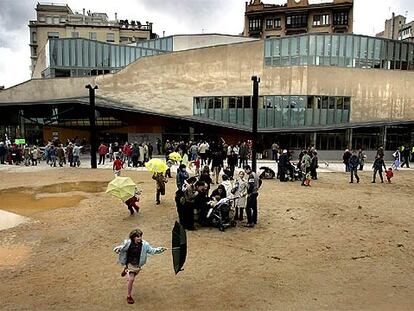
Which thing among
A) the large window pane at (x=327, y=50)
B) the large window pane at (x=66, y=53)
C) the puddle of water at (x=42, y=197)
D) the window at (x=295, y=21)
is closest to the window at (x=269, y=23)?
the window at (x=295, y=21)

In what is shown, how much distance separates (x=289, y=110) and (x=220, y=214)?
25418mm

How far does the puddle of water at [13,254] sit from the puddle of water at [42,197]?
134 inches

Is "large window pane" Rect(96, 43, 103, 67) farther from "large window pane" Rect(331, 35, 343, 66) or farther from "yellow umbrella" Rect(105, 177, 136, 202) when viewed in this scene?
"yellow umbrella" Rect(105, 177, 136, 202)

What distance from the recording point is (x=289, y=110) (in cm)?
3400

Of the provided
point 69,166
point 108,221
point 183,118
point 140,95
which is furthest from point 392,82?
point 108,221

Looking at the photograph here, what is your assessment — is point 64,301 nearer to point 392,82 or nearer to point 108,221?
point 108,221

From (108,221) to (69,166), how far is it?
1412 centimetres

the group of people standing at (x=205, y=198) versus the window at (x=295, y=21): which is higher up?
the window at (x=295, y=21)

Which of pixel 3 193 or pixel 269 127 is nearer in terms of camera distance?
pixel 3 193

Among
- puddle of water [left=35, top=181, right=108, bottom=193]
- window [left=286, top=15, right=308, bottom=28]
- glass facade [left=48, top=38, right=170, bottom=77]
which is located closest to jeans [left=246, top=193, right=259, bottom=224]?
puddle of water [left=35, top=181, right=108, bottom=193]

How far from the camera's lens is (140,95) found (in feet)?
116

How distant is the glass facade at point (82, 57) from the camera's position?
40.7 meters

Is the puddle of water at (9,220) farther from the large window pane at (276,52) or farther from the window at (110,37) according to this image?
the window at (110,37)

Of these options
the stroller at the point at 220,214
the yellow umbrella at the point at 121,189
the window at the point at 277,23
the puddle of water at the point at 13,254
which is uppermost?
the window at the point at 277,23
